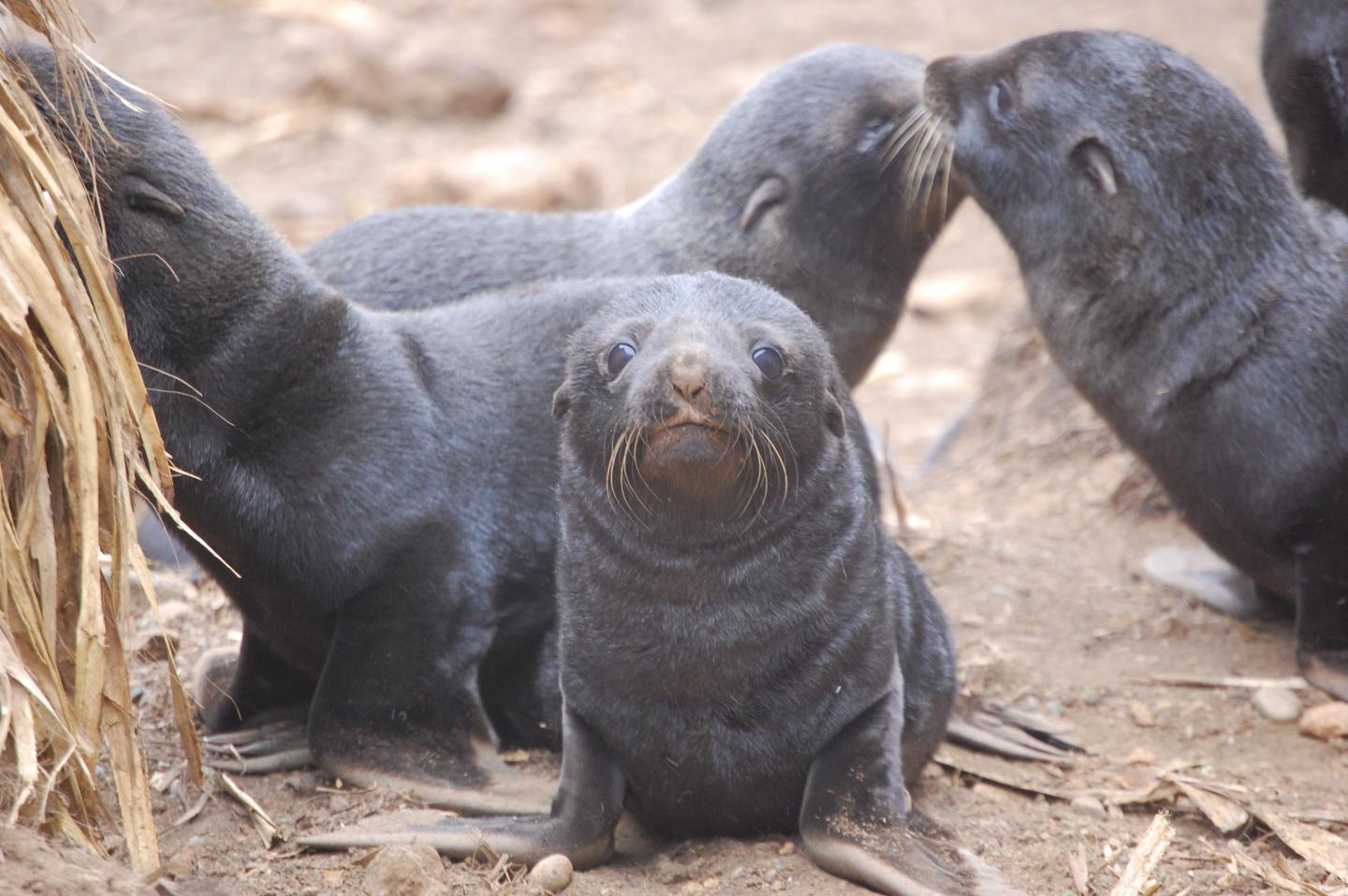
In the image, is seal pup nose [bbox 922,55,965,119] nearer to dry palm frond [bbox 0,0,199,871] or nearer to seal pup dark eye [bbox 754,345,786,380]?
seal pup dark eye [bbox 754,345,786,380]

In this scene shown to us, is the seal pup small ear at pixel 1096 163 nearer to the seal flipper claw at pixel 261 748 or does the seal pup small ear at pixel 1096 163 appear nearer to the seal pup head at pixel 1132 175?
the seal pup head at pixel 1132 175

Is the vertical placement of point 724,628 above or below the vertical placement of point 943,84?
below

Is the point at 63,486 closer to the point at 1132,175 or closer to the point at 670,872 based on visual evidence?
the point at 670,872

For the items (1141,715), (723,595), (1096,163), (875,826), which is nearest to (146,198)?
(723,595)

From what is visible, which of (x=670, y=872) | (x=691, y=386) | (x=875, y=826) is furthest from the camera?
(x=670, y=872)

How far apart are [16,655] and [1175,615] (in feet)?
13.5

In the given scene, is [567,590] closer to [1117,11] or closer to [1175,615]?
[1175,615]

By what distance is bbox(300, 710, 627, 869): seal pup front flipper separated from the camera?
3.74 m

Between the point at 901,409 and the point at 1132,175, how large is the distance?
4500 millimetres

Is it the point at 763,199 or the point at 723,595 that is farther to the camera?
the point at 763,199

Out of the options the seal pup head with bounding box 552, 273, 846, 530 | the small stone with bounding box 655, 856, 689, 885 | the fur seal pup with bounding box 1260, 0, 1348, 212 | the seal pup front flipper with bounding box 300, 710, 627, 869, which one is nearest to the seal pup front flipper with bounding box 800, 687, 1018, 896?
the small stone with bounding box 655, 856, 689, 885

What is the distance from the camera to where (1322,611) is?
5.00 meters

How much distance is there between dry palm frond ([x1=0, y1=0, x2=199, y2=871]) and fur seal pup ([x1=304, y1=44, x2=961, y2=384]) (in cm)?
243

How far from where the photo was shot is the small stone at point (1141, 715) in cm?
501
